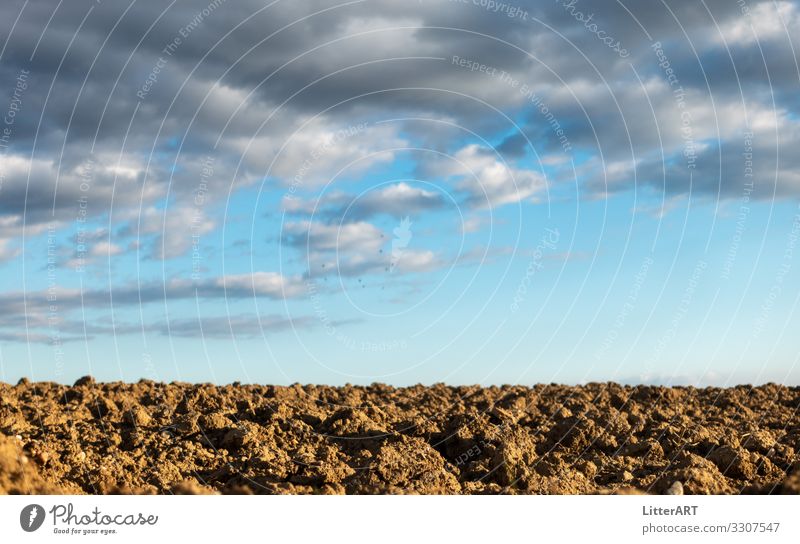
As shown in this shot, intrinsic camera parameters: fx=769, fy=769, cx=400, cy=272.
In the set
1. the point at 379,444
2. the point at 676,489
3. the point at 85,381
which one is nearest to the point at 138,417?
the point at 379,444

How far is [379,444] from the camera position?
14.7 m

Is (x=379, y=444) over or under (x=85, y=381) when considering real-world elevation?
under

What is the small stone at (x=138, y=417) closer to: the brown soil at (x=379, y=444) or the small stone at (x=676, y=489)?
the brown soil at (x=379, y=444)

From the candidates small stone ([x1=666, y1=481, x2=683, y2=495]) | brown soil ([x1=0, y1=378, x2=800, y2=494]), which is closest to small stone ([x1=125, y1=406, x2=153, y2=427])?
brown soil ([x1=0, y1=378, x2=800, y2=494])

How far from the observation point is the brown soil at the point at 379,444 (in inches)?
500

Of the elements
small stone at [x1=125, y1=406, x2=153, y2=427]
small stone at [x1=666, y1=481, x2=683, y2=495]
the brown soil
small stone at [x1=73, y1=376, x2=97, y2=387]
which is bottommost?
small stone at [x1=666, y1=481, x2=683, y2=495]

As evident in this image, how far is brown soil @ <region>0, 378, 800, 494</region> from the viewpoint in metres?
12.7
